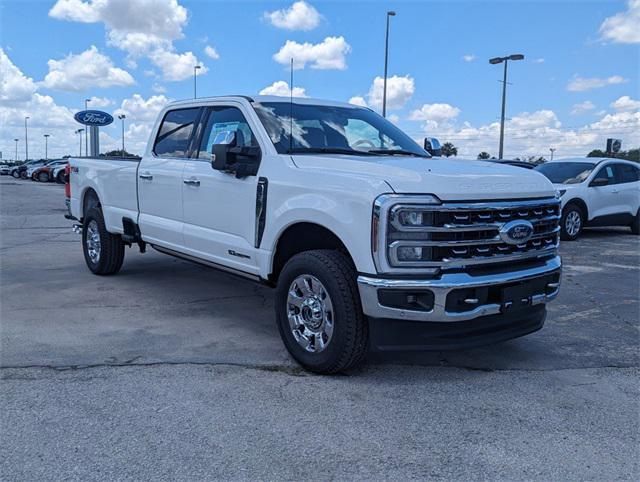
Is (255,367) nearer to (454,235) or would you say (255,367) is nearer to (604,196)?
(454,235)

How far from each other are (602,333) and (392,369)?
2346mm

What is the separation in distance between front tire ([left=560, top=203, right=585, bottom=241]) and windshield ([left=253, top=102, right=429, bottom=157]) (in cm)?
740

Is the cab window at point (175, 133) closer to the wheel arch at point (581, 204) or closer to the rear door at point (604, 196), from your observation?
the wheel arch at point (581, 204)

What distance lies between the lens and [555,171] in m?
13.0

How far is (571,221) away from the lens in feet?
39.6

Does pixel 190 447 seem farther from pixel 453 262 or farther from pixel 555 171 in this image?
pixel 555 171

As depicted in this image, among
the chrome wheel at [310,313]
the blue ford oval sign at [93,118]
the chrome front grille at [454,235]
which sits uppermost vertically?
the blue ford oval sign at [93,118]

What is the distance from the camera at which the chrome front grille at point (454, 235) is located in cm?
369

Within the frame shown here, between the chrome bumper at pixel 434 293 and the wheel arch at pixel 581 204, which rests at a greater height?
the wheel arch at pixel 581 204

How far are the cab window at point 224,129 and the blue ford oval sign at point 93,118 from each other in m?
15.9

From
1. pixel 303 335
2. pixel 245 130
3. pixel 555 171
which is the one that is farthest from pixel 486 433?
pixel 555 171

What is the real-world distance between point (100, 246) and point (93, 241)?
0.27 metres

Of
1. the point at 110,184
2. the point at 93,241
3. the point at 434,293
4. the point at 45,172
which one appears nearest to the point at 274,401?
the point at 434,293

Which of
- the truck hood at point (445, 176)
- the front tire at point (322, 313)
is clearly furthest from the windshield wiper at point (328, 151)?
the front tire at point (322, 313)
